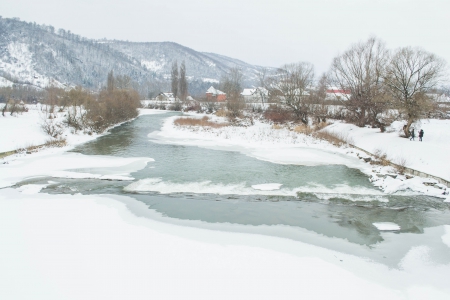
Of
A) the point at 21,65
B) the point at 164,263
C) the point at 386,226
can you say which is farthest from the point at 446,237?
the point at 21,65

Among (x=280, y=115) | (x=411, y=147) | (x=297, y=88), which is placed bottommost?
(x=411, y=147)

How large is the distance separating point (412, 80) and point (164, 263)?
19.9m

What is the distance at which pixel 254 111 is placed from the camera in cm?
5044

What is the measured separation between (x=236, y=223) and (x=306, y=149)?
13.6 meters

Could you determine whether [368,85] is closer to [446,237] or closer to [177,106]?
[446,237]

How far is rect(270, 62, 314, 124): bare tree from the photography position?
34.4 metres

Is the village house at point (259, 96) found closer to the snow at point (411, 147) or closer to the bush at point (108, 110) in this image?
the bush at point (108, 110)

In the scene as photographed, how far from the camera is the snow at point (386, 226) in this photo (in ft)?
27.8

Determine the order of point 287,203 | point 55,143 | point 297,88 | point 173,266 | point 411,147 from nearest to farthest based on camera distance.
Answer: point 173,266 → point 287,203 → point 411,147 → point 55,143 → point 297,88

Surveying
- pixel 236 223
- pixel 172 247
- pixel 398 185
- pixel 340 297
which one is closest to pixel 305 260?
pixel 340 297

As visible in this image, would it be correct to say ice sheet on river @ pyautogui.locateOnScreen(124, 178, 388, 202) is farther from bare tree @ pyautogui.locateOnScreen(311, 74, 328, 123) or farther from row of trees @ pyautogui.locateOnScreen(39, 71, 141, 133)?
bare tree @ pyautogui.locateOnScreen(311, 74, 328, 123)

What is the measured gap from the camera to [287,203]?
10.6 meters

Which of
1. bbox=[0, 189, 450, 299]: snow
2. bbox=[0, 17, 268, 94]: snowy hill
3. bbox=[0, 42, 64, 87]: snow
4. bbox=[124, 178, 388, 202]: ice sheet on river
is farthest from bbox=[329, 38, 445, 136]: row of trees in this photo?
bbox=[0, 42, 64, 87]: snow

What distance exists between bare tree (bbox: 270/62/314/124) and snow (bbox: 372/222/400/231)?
2639 cm
